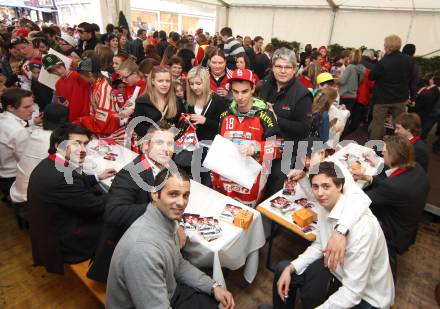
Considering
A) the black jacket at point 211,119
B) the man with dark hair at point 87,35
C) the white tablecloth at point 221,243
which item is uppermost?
the man with dark hair at point 87,35

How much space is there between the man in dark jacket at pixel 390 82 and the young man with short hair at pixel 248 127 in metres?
3.32

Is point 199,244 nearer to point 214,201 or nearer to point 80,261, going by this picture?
point 214,201

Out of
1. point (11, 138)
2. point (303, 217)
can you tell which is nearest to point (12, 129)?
point (11, 138)

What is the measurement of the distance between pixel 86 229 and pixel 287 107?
2114 mm

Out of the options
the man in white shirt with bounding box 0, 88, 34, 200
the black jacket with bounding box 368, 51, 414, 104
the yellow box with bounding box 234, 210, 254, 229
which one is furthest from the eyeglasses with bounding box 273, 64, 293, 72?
the black jacket with bounding box 368, 51, 414, 104

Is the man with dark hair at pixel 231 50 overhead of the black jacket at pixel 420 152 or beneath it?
overhead

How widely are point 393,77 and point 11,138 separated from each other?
5.43 meters

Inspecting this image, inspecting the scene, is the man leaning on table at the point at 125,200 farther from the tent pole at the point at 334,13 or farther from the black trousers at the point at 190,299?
the tent pole at the point at 334,13

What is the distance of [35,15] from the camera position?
55.9ft

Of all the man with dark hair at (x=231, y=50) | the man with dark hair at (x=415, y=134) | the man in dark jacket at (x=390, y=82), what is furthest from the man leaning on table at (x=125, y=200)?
the man in dark jacket at (x=390, y=82)

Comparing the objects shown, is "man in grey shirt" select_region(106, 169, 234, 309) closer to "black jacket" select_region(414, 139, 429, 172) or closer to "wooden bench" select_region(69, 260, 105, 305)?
"wooden bench" select_region(69, 260, 105, 305)

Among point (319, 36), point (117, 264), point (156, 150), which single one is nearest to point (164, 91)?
point (156, 150)

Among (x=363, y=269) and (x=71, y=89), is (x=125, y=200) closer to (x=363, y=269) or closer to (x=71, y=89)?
(x=363, y=269)

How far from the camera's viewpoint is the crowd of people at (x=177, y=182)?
1622mm
